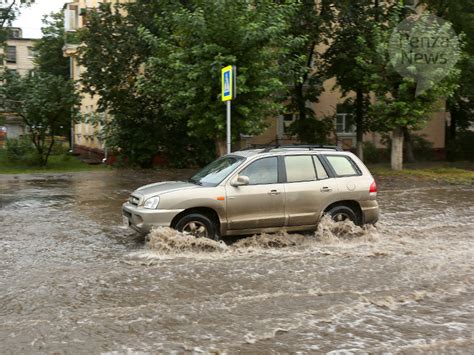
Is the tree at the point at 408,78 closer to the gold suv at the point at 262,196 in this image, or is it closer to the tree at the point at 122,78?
the tree at the point at 122,78

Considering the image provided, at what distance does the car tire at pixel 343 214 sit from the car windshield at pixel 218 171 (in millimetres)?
1810

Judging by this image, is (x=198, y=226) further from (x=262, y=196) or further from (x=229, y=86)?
(x=229, y=86)

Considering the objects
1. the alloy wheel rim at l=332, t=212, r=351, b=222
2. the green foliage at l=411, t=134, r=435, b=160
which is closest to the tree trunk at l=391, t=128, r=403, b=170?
the green foliage at l=411, t=134, r=435, b=160

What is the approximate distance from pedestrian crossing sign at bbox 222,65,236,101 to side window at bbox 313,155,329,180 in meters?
3.06

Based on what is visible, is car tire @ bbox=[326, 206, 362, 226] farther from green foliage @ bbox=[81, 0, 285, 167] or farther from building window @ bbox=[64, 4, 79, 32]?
building window @ bbox=[64, 4, 79, 32]

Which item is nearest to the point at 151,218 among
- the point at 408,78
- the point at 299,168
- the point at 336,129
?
the point at 299,168

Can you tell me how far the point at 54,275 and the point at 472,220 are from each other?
8753 millimetres

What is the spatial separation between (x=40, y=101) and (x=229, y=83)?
42.0 ft

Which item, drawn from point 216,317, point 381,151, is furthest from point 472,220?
point 381,151

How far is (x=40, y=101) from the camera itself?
21500 millimetres

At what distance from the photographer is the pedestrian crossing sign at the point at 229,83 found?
11.3 m

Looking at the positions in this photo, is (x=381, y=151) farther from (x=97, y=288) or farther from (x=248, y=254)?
(x=97, y=288)

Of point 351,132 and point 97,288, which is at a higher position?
point 351,132

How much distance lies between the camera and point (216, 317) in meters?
5.22
